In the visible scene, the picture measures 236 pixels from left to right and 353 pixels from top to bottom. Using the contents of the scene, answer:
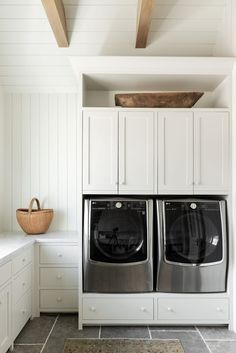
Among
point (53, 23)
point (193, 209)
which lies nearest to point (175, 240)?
point (193, 209)

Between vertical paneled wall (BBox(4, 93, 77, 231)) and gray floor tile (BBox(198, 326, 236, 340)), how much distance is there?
5.57 ft

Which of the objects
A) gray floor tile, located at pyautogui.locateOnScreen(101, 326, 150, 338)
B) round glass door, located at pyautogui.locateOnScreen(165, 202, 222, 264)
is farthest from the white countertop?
round glass door, located at pyautogui.locateOnScreen(165, 202, 222, 264)

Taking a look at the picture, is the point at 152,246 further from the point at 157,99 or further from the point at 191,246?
the point at 157,99

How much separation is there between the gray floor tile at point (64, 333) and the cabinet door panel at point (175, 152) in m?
1.40

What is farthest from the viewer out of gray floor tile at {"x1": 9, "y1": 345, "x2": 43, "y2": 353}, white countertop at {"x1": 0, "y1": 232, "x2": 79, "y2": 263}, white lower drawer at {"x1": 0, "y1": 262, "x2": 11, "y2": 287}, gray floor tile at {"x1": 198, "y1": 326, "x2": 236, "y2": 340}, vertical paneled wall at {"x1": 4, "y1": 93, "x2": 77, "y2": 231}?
vertical paneled wall at {"x1": 4, "y1": 93, "x2": 77, "y2": 231}

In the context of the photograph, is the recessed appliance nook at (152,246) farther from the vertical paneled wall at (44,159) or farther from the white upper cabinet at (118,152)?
the vertical paneled wall at (44,159)

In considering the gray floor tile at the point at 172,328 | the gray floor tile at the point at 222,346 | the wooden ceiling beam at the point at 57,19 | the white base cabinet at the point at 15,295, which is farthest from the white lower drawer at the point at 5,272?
the wooden ceiling beam at the point at 57,19

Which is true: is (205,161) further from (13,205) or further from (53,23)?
(13,205)

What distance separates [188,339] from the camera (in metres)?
2.65

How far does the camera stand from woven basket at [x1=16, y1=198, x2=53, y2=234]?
3.17m

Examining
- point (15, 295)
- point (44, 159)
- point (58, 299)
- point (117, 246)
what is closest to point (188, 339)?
point (117, 246)

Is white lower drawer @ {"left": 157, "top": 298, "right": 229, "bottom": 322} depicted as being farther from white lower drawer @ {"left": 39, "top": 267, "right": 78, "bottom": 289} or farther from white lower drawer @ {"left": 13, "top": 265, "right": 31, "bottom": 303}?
white lower drawer @ {"left": 13, "top": 265, "right": 31, "bottom": 303}

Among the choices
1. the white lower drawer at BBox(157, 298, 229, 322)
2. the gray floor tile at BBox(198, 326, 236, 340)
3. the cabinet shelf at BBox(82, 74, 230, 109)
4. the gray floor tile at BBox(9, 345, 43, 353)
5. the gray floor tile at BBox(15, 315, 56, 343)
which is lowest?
the gray floor tile at BBox(198, 326, 236, 340)

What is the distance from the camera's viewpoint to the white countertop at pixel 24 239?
2.55 meters
